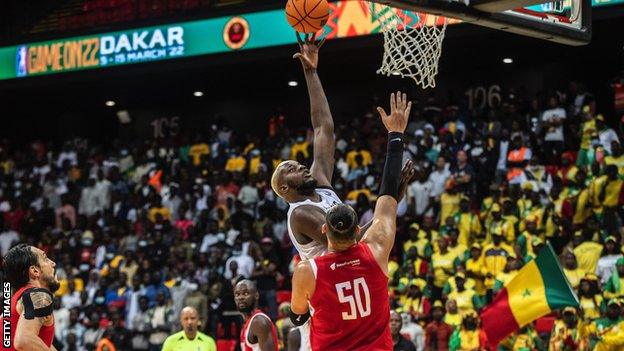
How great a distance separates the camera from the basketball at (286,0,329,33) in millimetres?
7270

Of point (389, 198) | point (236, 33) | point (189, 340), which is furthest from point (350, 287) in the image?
point (236, 33)

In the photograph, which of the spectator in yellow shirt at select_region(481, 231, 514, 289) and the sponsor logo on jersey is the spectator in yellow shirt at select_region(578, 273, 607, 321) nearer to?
the spectator in yellow shirt at select_region(481, 231, 514, 289)

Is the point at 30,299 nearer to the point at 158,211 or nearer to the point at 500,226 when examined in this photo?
the point at 500,226

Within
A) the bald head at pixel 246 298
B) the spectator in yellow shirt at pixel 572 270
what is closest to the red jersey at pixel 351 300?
the bald head at pixel 246 298

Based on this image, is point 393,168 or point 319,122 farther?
point 319,122

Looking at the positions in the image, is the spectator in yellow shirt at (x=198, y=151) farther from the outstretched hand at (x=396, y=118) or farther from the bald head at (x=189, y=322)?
the outstretched hand at (x=396, y=118)

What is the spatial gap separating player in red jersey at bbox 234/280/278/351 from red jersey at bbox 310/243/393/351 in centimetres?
346

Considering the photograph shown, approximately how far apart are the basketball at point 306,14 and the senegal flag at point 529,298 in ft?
21.6

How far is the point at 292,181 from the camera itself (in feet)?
21.5

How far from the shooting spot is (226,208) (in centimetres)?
1934

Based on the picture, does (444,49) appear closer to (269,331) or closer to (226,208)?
(226,208)

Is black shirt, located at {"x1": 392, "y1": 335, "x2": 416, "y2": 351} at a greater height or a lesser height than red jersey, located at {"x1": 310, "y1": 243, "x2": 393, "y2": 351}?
lesser

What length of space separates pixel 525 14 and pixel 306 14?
1.64 metres

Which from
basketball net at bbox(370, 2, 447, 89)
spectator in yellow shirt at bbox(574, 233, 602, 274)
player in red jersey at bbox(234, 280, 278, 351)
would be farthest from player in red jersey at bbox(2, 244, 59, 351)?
spectator in yellow shirt at bbox(574, 233, 602, 274)
